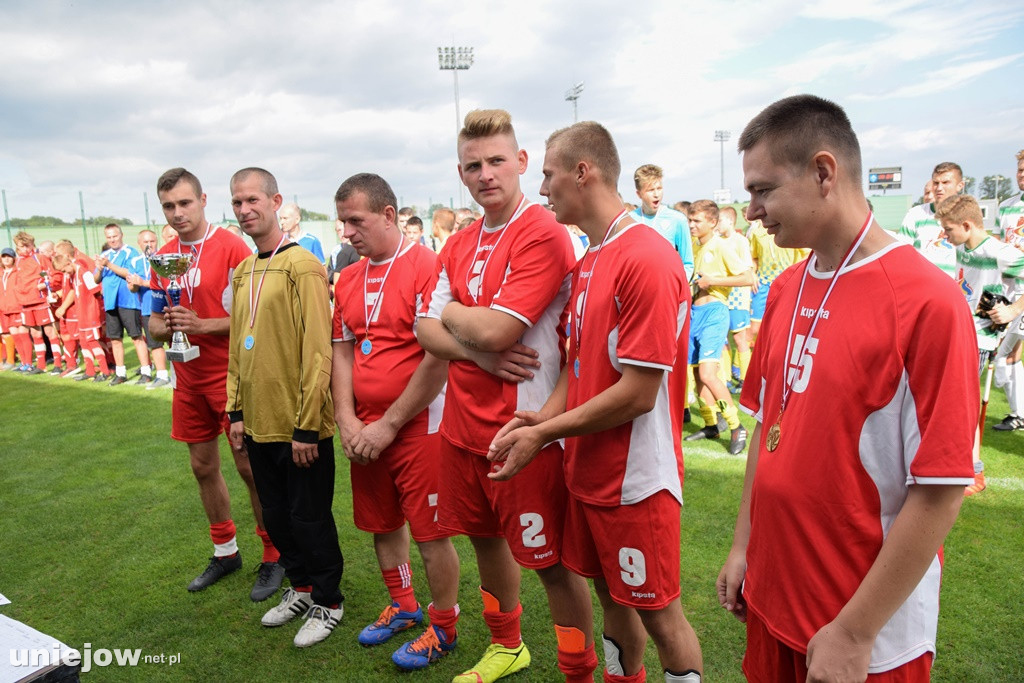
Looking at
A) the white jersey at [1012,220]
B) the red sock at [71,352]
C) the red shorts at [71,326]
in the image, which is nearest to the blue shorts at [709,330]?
the white jersey at [1012,220]

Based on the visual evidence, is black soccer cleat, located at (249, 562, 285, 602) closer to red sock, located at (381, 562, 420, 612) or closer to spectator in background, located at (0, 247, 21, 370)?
red sock, located at (381, 562, 420, 612)

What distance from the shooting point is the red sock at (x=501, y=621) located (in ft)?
10.0

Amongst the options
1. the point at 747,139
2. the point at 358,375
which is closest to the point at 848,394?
the point at 747,139

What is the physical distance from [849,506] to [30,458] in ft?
27.3

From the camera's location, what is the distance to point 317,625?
3.53m

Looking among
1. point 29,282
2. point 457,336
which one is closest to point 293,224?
point 29,282

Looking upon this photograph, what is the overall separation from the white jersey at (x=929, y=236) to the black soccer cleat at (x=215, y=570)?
6.05 meters

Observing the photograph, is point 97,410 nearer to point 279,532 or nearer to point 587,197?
point 279,532

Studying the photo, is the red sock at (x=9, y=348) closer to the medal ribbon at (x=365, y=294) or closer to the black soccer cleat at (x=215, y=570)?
the black soccer cleat at (x=215, y=570)

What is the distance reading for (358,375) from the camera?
3.31 m

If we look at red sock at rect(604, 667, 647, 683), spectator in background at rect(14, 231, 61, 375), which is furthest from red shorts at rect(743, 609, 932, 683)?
spectator in background at rect(14, 231, 61, 375)

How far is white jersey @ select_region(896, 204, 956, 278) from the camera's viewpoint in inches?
230

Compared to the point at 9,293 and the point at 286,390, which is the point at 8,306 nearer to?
the point at 9,293

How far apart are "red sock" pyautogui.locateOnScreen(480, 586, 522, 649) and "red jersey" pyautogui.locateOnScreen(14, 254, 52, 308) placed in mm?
13015
